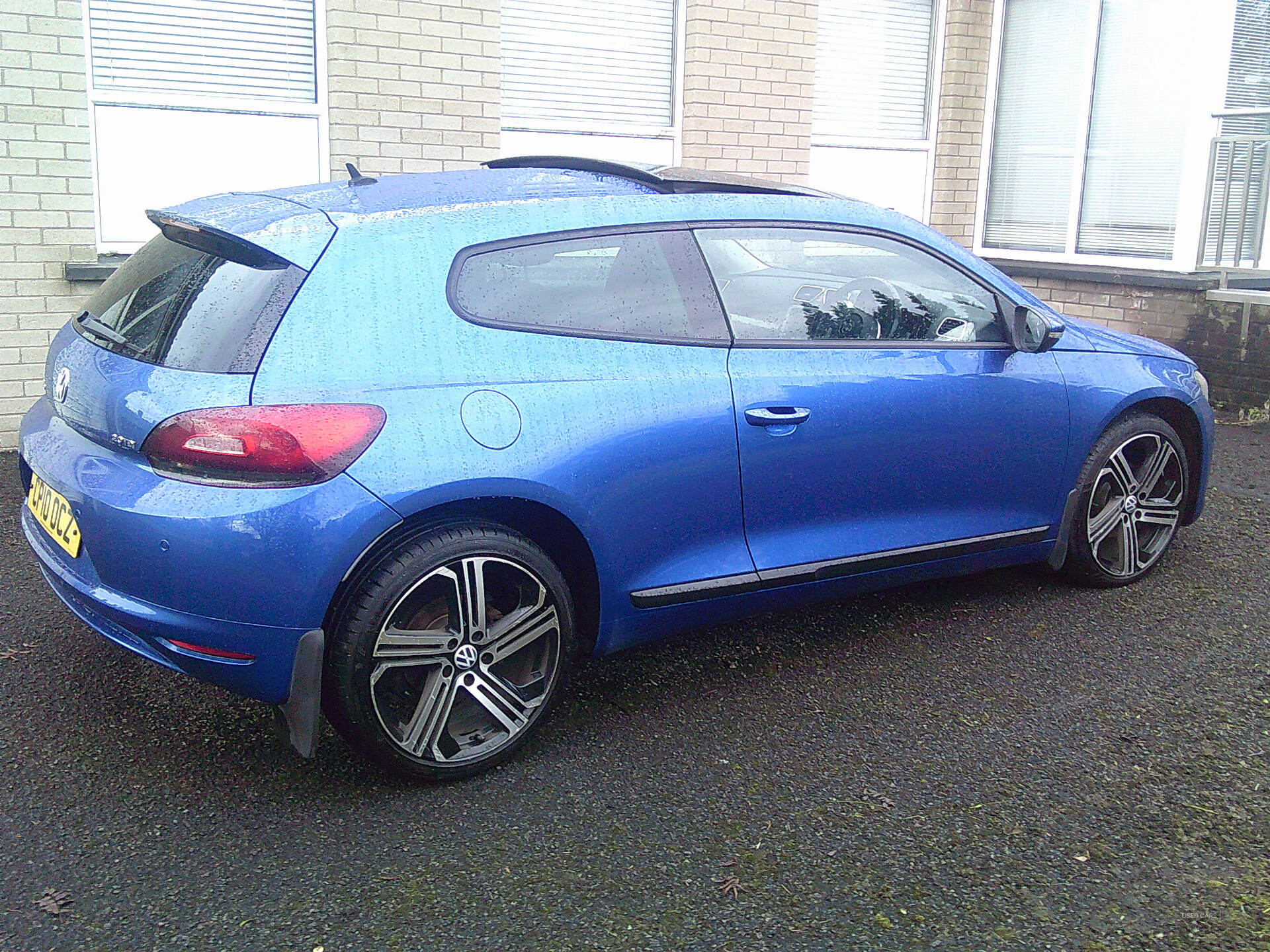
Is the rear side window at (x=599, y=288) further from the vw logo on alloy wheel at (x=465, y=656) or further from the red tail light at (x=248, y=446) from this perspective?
the vw logo on alloy wheel at (x=465, y=656)

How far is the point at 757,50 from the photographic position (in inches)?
348

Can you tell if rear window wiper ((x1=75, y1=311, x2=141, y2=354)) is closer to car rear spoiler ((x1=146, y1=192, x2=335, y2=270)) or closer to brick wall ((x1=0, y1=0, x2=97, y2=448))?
car rear spoiler ((x1=146, y1=192, x2=335, y2=270))

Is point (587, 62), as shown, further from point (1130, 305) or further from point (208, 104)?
point (1130, 305)

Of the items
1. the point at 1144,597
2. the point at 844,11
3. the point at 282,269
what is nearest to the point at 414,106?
the point at 844,11

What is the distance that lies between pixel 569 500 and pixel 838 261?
144 centimetres

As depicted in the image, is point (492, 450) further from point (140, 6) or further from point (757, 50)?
point (757, 50)

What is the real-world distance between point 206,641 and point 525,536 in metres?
0.89

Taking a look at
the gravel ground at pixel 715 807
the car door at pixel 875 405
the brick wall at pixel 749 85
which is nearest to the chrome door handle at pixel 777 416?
the car door at pixel 875 405

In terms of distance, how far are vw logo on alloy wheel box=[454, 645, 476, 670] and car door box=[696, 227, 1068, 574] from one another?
3.25ft

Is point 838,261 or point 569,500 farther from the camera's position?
point 838,261

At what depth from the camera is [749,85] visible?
888cm

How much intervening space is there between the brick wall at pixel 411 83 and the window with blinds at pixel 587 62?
0.38 metres

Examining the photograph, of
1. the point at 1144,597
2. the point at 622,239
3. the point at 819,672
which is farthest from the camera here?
the point at 1144,597

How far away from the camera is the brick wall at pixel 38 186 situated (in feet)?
21.1
